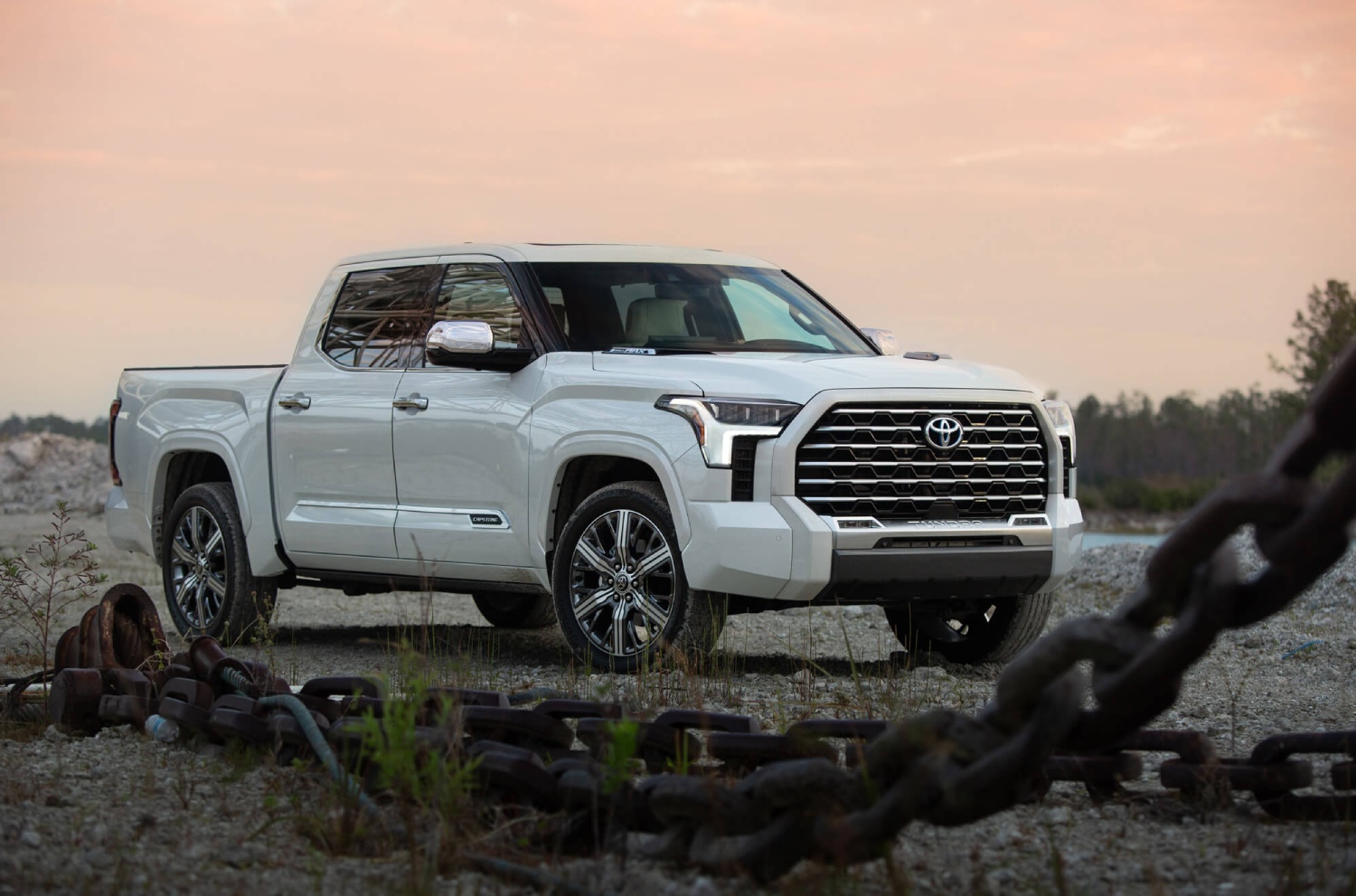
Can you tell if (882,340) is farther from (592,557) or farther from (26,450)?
(26,450)

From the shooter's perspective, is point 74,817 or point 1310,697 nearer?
point 74,817

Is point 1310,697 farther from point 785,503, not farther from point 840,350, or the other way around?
point 840,350

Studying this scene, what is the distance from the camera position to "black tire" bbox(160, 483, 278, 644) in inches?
387

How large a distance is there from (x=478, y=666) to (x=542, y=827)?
13.4 feet

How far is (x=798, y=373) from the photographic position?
738cm

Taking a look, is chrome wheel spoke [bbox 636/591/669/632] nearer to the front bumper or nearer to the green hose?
the front bumper

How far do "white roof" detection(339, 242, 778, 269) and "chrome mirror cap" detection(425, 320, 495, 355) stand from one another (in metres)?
0.89

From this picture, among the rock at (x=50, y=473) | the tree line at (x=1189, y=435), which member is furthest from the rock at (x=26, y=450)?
the tree line at (x=1189, y=435)

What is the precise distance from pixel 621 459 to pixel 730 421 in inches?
36.4

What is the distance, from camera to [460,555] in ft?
27.8

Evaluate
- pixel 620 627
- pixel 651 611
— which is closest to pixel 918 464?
pixel 651 611

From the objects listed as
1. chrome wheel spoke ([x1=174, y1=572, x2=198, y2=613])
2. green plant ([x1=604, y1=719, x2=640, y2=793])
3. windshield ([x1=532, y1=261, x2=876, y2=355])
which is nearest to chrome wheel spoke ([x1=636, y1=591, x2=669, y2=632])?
windshield ([x1=532, y1=261, x2=876, y2=355])

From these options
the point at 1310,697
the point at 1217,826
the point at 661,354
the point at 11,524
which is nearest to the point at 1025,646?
the point at 1310,697

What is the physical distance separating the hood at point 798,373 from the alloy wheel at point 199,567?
11.1 ft
